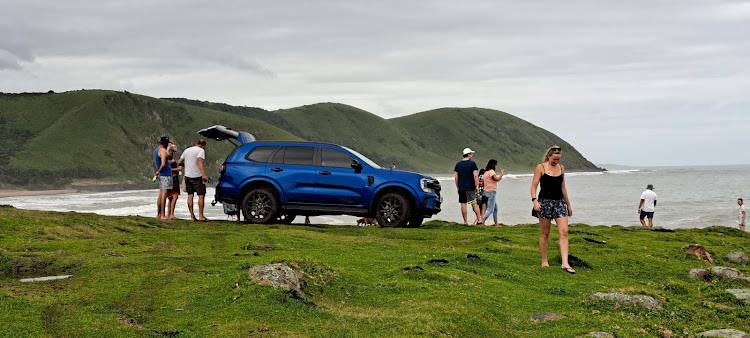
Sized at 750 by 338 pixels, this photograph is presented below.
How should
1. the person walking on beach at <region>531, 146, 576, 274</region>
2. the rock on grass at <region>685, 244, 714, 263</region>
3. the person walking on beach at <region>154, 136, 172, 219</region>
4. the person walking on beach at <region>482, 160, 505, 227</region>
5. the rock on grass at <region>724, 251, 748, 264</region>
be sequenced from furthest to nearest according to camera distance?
1. the person walking on beach at <region>482, 160, 505, 227</region>
2. the person walking on beach at <region>154, 136, 172, 219</region>
3. the rock on grass at <region>685, 244, 714, 263</region>
4. the rock on grass at <region>724, 251, 748, 264</region>
5. the person walking on beach at <region>531, 146, 576, 274</region>

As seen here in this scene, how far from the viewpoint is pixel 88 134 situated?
155 meters

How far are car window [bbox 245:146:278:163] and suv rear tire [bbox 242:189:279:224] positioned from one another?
0.81m

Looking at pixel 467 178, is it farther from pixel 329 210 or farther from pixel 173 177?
pixel 173 177

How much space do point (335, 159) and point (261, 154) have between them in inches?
76.5

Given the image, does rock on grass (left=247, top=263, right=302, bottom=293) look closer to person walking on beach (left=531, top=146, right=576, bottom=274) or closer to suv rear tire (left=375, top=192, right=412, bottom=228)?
person walking on beach (left=531, top=146, right=576, bottom=274)

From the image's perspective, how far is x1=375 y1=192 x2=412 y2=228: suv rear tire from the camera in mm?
16266

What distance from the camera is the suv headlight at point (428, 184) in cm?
1623

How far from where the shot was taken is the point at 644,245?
48.7ft

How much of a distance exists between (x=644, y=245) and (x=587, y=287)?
6.01 m

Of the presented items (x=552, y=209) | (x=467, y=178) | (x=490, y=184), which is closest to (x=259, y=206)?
(x=467, y=178)

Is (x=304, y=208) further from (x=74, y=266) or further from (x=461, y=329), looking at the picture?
(x=461, y=329)

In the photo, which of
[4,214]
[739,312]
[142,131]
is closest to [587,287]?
[739,312]

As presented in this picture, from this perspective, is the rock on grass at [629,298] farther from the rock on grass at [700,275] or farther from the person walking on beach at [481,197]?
the person walking on beach at [481,197]

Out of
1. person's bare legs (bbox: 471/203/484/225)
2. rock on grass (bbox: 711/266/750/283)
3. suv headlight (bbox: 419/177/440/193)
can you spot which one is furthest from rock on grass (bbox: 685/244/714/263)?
person's bare legs (bbox: 471/203/484/225)
